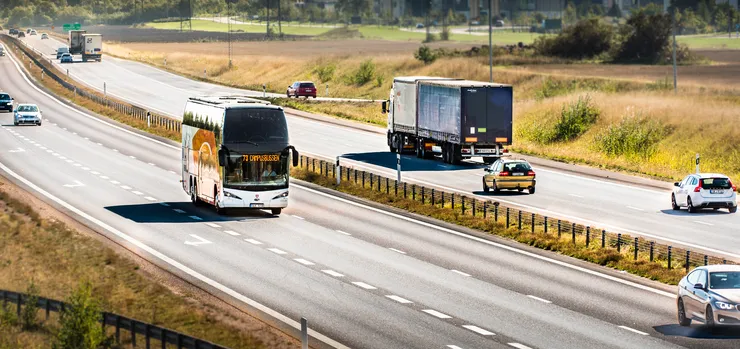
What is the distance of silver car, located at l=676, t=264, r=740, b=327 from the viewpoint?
87.4ft

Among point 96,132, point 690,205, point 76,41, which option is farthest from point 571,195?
point 76,41

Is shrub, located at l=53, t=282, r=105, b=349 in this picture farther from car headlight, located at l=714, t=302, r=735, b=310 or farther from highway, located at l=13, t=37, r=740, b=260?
highway, located at l=13, t=37, r=740, b=260

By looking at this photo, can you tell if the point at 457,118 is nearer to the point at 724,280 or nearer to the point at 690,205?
the point at 690,205

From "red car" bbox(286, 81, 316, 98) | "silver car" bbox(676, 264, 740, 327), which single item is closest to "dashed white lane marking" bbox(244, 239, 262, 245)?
"silver car" bbox(676, 264, 740, 327)

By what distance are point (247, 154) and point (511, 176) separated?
45.5 ft

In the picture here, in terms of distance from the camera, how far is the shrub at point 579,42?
164625 millimetres

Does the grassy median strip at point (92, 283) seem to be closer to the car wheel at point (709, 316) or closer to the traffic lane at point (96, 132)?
the car wheel at point (709, 316)

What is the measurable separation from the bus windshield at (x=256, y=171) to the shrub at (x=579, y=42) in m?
122

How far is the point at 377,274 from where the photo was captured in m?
36.0

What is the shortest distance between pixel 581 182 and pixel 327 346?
36.5 meters

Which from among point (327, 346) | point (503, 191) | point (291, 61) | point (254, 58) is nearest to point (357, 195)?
point (503, 191)

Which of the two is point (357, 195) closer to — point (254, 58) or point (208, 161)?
point (208, 161)

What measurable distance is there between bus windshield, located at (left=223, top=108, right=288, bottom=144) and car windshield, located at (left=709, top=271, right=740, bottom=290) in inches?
836

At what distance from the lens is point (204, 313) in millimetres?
29953
